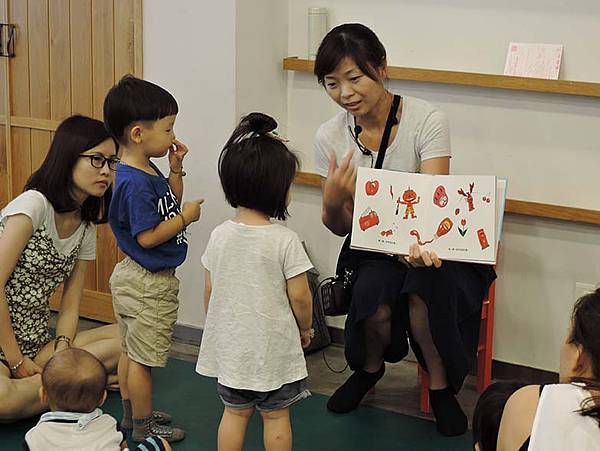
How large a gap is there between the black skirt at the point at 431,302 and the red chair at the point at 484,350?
0.17 m

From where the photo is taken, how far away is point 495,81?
379 centimetres

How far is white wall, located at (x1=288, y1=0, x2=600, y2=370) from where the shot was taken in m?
3.75

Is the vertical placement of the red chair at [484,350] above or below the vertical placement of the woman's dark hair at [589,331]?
below

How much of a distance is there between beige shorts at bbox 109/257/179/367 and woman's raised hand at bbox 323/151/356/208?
59 centimetres

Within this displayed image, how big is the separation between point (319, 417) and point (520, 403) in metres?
1.61

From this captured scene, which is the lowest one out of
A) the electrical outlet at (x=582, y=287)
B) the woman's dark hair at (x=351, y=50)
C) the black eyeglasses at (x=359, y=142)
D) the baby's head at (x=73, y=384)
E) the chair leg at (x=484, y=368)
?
the chair leg at (x=484, y=368)

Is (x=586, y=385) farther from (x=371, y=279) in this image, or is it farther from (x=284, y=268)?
(x=371, y=279)

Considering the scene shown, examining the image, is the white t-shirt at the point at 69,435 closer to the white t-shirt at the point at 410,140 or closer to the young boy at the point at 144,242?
the young boy at the point at 144,242

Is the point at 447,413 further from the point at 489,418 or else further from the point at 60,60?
the point at 60,60

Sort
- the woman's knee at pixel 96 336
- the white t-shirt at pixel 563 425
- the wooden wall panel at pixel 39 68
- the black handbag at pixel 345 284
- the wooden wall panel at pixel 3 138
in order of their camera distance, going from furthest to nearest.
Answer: the wooden wall panel at pixel 3 138, the wooden wall panel at pixel 39 68, the woman's knee at pixel 96 336, the black handbag at pixel 345 284, the white t-shirt at pixel 563 425

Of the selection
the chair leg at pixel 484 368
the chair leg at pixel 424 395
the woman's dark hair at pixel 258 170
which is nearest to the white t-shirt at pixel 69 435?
the woman's dark hair at pixel 258 170

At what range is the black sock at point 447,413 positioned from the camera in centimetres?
346

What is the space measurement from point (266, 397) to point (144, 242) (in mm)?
650

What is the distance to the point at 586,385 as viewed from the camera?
1.97m
